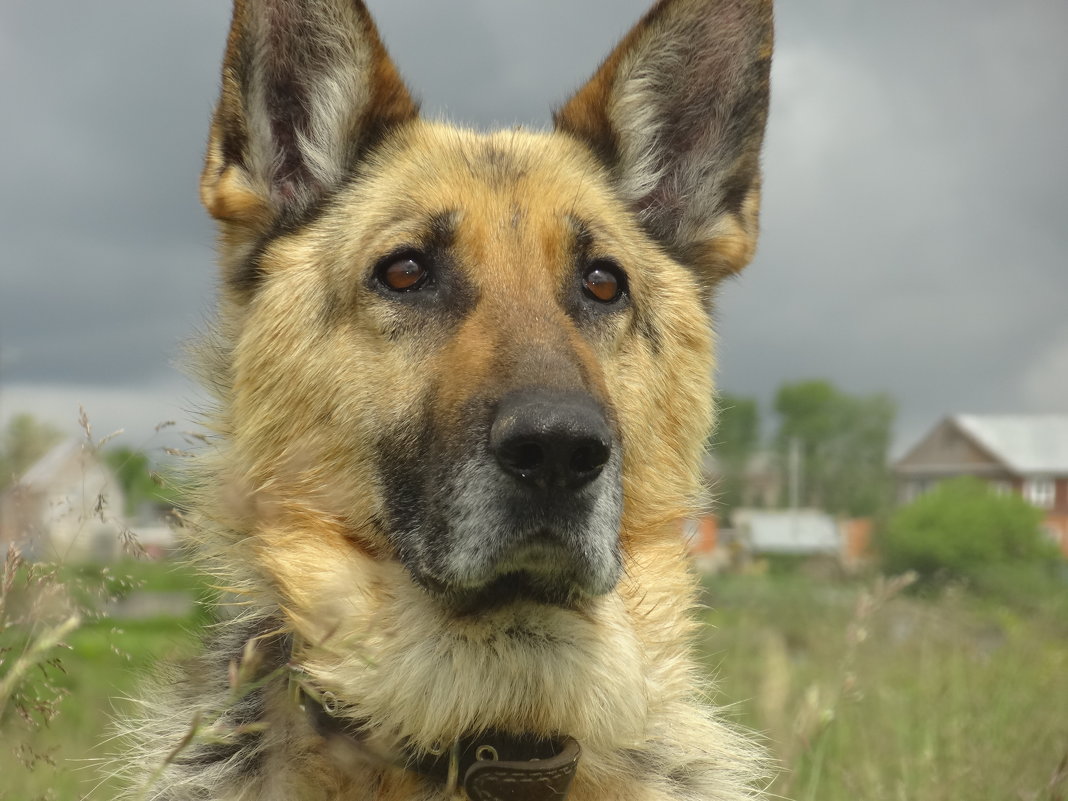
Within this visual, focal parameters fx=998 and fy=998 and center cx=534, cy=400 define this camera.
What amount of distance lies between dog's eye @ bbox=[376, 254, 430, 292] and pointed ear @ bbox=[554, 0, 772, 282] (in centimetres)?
122

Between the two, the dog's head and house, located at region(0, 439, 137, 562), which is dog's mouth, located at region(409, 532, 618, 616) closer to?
the dog's head

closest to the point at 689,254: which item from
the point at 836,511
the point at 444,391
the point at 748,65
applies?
the point at 748,65

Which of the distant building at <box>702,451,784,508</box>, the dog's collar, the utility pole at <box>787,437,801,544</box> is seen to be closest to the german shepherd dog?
the dog's collar

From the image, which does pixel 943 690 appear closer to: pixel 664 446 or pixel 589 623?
pixel 664 446

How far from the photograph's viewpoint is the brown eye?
12.0 ft

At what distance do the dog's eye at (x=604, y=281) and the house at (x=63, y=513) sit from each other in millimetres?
1818

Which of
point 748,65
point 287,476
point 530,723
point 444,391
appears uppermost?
point 748,65

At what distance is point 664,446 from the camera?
12.3ft

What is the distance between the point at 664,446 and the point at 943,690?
341 cm

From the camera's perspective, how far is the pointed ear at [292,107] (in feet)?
11.9

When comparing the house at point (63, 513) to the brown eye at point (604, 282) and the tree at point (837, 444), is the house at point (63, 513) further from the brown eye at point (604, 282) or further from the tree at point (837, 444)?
the tree at point (837, 444)

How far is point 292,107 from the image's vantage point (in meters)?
3.96

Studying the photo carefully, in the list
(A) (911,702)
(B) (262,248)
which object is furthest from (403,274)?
(A) (911,702)

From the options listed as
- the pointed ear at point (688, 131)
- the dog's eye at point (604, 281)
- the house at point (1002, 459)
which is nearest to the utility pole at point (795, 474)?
the house at point (1002, 459)
